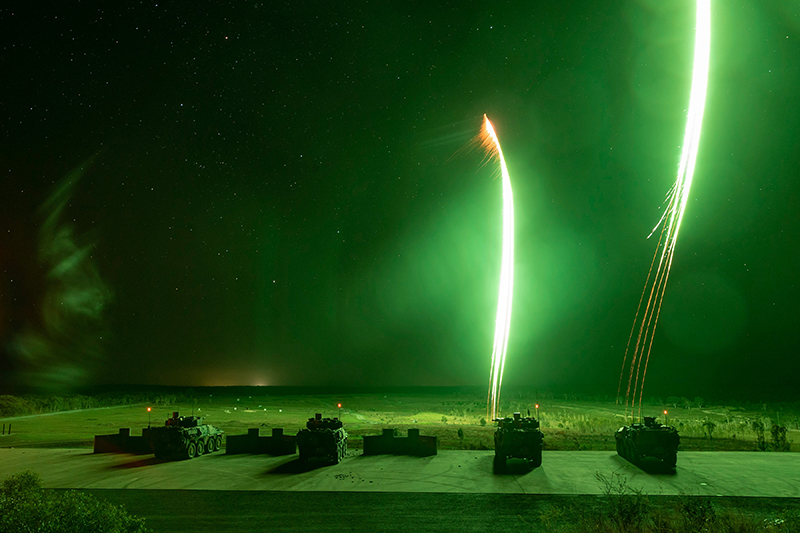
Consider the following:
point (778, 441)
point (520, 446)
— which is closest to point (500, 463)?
point (520, 446)

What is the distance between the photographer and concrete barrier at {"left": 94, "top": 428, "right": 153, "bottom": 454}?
2419cm

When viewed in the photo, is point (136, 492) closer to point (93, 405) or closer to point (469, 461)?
point (469, 461)

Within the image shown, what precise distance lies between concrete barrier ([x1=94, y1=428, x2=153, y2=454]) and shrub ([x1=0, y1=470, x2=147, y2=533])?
17.8 m

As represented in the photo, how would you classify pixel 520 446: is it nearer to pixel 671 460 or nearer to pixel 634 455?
pixel 634 455

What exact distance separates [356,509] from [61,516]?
27.2ft

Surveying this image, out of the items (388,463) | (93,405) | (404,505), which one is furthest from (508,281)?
(93,405)

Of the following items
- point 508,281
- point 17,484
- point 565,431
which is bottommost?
point 565,431

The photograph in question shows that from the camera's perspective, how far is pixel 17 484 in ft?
30.1

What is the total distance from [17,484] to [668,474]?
19169 mm

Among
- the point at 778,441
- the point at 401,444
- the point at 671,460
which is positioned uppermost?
the point at 401,444

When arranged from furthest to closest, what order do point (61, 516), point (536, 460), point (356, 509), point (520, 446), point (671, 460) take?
point (536, 460) < point (520, 446) < point (671, 460) < point (356, 509) < point (61, 516)

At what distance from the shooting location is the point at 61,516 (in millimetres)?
7109

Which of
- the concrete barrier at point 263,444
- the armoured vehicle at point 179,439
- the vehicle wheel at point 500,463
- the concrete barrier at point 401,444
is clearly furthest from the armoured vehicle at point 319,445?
the vehicle wheel at point 500,463

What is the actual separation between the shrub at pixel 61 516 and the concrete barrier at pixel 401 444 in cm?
1616
